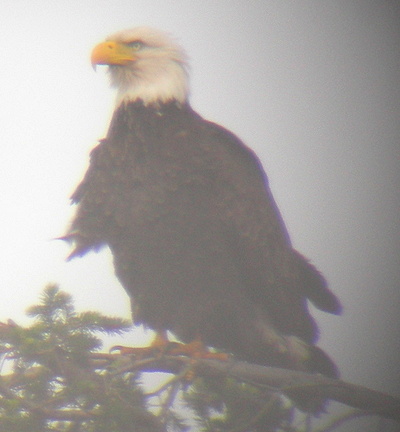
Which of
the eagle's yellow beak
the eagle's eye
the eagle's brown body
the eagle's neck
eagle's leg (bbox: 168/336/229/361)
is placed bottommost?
eagle's leg (bbox: 168/336/229/361)

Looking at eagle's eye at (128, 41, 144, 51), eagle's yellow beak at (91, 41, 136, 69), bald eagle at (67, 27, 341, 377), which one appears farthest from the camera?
eagle's eye at (128, 41, 144, 51)

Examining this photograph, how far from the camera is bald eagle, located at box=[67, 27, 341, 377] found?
170 inches

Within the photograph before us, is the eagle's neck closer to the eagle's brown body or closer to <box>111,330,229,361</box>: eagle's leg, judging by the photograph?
the eagle's brown body

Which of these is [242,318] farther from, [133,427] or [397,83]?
[397,83]

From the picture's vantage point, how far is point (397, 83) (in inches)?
1692

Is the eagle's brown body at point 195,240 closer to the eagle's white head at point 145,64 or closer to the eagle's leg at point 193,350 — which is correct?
the eagle's leg at point 193,350

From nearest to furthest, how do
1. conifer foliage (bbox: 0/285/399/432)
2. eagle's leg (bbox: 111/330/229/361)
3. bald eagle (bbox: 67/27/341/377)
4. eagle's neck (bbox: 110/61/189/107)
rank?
conifer foliage (bbox: 0/285/399/432)
eagle's leg (bbox: 111/330/229/361)
bald eagle (bbox: 67/27/341/377)
eagle's neck (bbox: 110/61/189/107)

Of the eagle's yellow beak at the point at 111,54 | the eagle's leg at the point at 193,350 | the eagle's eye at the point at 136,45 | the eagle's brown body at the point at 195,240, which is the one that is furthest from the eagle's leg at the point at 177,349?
the eagle's eye at the point at 136,45

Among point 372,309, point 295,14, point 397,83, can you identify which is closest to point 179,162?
point 372,309

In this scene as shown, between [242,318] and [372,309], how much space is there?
4.55 metres

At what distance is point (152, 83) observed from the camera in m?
5.08

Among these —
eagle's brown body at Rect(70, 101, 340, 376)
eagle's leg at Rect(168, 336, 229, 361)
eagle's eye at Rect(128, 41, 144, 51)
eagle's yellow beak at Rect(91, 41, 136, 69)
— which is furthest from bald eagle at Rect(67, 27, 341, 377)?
eagle's eye at Rect(128, 41, 144, 51)

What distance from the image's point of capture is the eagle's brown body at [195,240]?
432 cm

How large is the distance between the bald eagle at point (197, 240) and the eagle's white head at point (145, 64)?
271mm
